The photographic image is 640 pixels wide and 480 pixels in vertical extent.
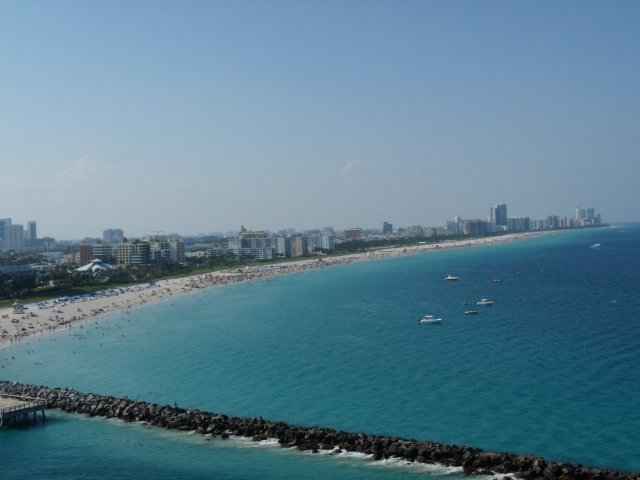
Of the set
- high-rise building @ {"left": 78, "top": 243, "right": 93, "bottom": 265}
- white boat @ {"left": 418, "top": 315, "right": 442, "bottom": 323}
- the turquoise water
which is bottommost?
the turquoise water

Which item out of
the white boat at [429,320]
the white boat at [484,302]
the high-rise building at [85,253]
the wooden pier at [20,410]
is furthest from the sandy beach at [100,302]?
the white boat at [484,302]

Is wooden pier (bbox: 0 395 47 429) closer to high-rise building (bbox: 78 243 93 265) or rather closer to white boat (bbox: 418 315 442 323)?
white boat (bbox: 418 315 442 323)

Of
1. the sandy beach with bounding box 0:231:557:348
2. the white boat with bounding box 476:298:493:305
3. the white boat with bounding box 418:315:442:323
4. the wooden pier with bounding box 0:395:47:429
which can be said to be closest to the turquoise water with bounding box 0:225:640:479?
the white boat with bounding box 418:315:442:323

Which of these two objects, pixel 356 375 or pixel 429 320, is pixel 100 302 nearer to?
pixel 429 320

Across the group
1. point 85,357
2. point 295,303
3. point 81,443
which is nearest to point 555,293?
point 295,303

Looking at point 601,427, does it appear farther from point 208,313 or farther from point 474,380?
point 208,313

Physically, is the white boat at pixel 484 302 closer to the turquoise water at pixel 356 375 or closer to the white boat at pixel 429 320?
the turquoise water at pixel 356 375
